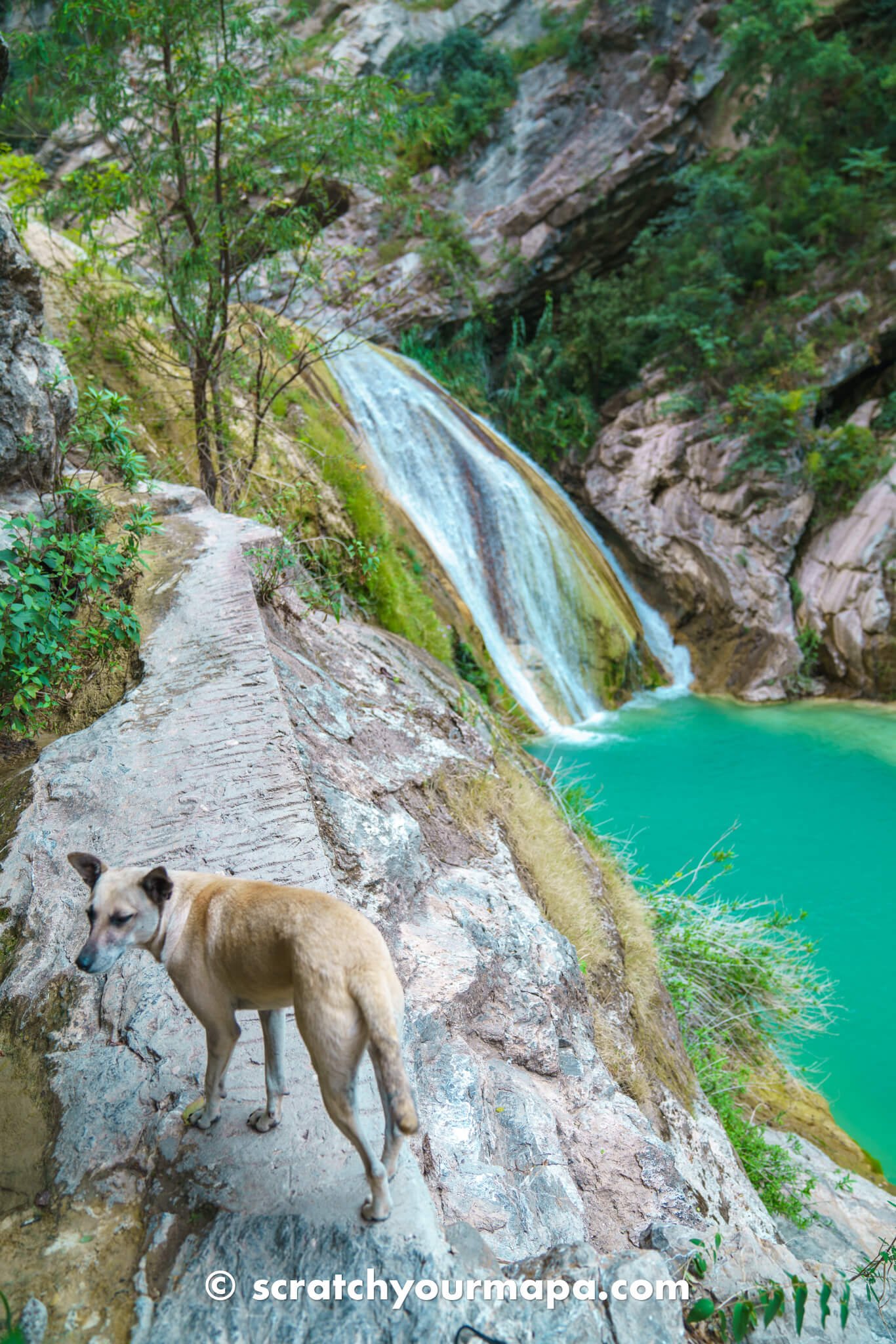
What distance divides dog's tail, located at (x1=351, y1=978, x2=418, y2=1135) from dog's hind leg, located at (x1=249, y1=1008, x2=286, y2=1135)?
0.38 m

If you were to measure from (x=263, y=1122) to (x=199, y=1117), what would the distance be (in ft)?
0.54

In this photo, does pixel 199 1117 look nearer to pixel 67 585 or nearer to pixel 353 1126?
pixel 353 1126

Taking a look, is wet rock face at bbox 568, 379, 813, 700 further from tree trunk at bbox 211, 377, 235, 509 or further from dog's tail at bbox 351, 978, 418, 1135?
dog's tail at bbox 351, 978, 418, 1135

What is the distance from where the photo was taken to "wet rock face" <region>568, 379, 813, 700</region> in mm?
11609

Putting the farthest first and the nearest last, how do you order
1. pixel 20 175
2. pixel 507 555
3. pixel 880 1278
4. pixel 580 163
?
1. pixel 580 163
2. pixel 507 555
3. pixel 20 175
4. pixel 880 1278

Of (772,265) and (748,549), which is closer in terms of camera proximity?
(748,549)

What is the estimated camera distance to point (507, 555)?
11.0 metres

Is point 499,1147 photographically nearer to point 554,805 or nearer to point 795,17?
point 554,805

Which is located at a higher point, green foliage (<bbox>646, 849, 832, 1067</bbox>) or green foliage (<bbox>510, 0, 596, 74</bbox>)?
green foliage (<bbox>510, 0, 596, 74</bbox>)

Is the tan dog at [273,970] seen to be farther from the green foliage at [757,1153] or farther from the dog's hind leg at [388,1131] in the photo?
the green foliage at [757,1153]

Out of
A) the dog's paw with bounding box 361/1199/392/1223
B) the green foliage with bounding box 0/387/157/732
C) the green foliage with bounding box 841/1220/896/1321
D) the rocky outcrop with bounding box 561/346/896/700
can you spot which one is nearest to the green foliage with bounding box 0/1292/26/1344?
the dog's paw with bounding box 361/1199/392/1223

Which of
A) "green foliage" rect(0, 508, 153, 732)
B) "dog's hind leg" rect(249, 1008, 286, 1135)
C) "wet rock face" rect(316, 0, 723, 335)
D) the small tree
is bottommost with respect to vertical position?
"dog's hind leg" rect(249, 1008, 286, 1135)

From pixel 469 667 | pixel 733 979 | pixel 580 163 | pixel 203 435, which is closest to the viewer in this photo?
pixel 733 979

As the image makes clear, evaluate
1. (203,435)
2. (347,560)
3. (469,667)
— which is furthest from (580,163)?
(347,560)
